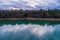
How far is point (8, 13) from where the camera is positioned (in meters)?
29.4

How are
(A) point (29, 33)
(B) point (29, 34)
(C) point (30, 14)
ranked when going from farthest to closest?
(C) point (30, 14), (A) point (29, 33), (B) point (29, 34)

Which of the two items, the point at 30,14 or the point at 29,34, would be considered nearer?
the point at 29,34

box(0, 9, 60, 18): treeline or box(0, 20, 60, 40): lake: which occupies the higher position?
box(0, 20, 60, 40): lake

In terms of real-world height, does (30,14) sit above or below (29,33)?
below

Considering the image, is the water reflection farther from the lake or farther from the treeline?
the treeline

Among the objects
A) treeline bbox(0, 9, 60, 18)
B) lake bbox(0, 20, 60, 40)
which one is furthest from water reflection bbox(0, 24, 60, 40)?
treeline bbox(0, 9, 60, 18)

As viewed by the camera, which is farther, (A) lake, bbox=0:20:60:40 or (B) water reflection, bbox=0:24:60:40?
(A) lake, bbox=0:20:60:40

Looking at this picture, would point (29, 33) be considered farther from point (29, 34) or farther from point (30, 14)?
point (30, 14)

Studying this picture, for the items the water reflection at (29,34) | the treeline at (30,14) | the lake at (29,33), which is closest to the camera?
the water reflection at (29,34)

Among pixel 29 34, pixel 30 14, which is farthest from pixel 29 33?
pixel 30 14

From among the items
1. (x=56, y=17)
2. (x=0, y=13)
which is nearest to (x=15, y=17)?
(x=0, y=13)

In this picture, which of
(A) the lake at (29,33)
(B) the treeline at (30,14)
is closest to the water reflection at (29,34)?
(A) the lake at (29,33)

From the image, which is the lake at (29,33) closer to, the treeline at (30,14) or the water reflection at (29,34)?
the water reflection at (29,34)

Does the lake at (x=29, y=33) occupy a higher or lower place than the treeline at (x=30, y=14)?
higher
